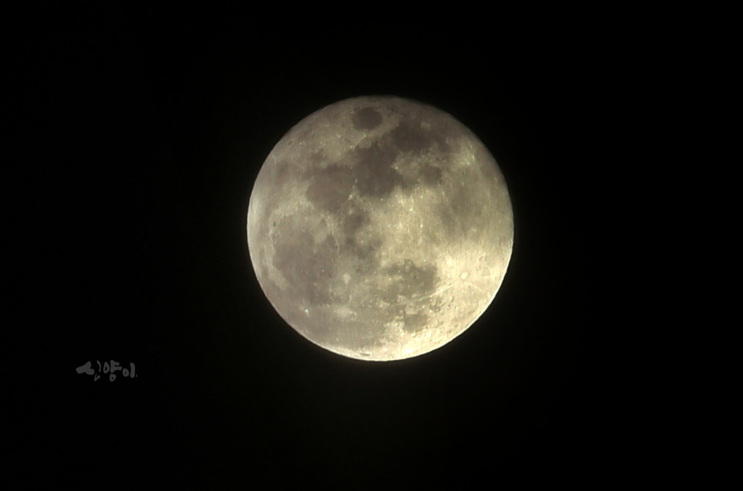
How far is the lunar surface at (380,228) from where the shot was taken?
2.25 metres

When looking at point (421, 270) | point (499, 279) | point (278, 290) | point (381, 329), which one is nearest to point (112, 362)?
point (278, 290)

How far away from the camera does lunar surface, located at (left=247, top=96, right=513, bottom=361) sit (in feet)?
7.38

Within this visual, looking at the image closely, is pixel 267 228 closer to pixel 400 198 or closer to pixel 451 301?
pixel 400 198

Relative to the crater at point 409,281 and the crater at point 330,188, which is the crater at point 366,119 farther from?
the crater at point 409,281

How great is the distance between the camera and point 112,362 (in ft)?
10.2

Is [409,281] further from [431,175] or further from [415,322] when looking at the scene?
[431,175]

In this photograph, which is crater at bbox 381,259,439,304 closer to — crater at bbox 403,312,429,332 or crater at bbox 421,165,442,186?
crater at bbox 403,312,429,332

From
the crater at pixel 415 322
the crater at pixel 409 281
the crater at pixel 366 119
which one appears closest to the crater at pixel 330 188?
the crater at pixel 366 119

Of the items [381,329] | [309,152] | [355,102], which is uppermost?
[355,102]

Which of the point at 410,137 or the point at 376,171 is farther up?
the point at 410,137

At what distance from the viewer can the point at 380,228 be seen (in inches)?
87.6

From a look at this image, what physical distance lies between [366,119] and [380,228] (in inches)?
21.7

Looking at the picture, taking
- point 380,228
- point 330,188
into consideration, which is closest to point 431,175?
point 380,228

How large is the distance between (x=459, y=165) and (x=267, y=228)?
978 mm
